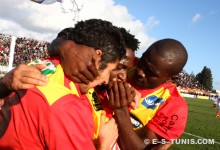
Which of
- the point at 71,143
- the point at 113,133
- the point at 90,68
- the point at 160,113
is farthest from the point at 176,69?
the point at 71,143

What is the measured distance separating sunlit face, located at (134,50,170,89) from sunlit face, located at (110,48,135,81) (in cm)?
15

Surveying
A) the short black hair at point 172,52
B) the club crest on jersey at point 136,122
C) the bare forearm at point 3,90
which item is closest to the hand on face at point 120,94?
the club crest on jersey at point 136,122

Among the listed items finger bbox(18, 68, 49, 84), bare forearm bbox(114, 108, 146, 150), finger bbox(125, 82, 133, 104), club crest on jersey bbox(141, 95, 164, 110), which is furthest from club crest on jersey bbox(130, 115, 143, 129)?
finger bbox(18, 68, 49, 84)

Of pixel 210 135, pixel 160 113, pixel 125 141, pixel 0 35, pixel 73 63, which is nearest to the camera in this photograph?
pixel 73 63

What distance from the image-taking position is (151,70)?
3.34 meters

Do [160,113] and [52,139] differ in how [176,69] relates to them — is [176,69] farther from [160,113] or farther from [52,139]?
[52,139]

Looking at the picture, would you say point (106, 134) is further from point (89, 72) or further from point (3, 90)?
point (3, 90)

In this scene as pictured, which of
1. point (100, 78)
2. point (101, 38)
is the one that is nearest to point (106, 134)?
point (100, 78)

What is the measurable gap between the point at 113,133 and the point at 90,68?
2.60 ft

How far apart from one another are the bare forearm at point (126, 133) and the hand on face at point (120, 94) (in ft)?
0.25

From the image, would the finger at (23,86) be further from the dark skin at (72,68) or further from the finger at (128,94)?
the finger at (128,94)

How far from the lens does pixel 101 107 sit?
3.13 metres

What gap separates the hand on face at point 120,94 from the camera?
274cm

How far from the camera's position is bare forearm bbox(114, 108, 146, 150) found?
2.87m
